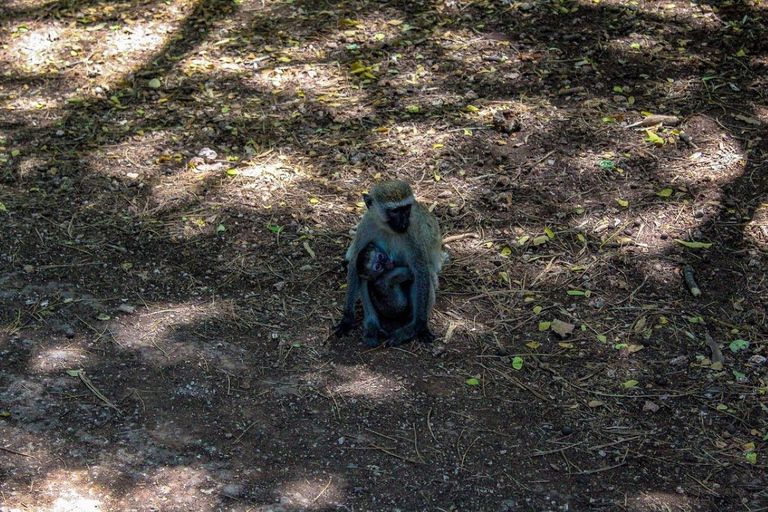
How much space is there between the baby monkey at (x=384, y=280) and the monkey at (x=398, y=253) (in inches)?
1.4

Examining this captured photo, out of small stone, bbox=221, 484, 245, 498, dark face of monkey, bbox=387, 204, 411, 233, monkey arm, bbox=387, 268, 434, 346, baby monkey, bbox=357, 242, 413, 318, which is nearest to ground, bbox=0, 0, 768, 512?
small stone, bbox=221, 484, 245, 498

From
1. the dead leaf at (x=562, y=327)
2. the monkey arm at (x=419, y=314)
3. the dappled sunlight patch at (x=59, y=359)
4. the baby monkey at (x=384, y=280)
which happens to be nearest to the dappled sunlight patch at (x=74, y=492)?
the dappled sunlight patch at (x=59, y=359)

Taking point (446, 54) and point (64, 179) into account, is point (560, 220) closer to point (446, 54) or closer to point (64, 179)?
point (446, 54)

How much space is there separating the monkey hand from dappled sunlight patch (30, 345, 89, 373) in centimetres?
161

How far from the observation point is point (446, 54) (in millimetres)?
7984

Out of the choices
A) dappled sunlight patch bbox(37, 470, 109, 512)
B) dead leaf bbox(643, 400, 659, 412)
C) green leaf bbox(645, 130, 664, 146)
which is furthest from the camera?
green leaf bbox(645, 130, 664, 146)

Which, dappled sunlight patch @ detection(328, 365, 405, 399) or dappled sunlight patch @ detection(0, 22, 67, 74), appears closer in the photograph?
dappled sunlight patch @ detection(328, 365, 405, 399)

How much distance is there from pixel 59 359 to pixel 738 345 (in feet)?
14.3

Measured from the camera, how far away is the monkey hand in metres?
5.31

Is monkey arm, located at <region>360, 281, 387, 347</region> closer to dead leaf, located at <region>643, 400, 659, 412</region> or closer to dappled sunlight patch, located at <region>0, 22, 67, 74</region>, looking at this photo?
dead leaf, located at <region>643, 400, 659, 412</region>

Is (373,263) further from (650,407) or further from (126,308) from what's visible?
(650,407)

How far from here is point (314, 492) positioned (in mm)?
4230

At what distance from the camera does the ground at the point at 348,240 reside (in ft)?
14.5

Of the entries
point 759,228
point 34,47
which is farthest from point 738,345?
point 34,47
